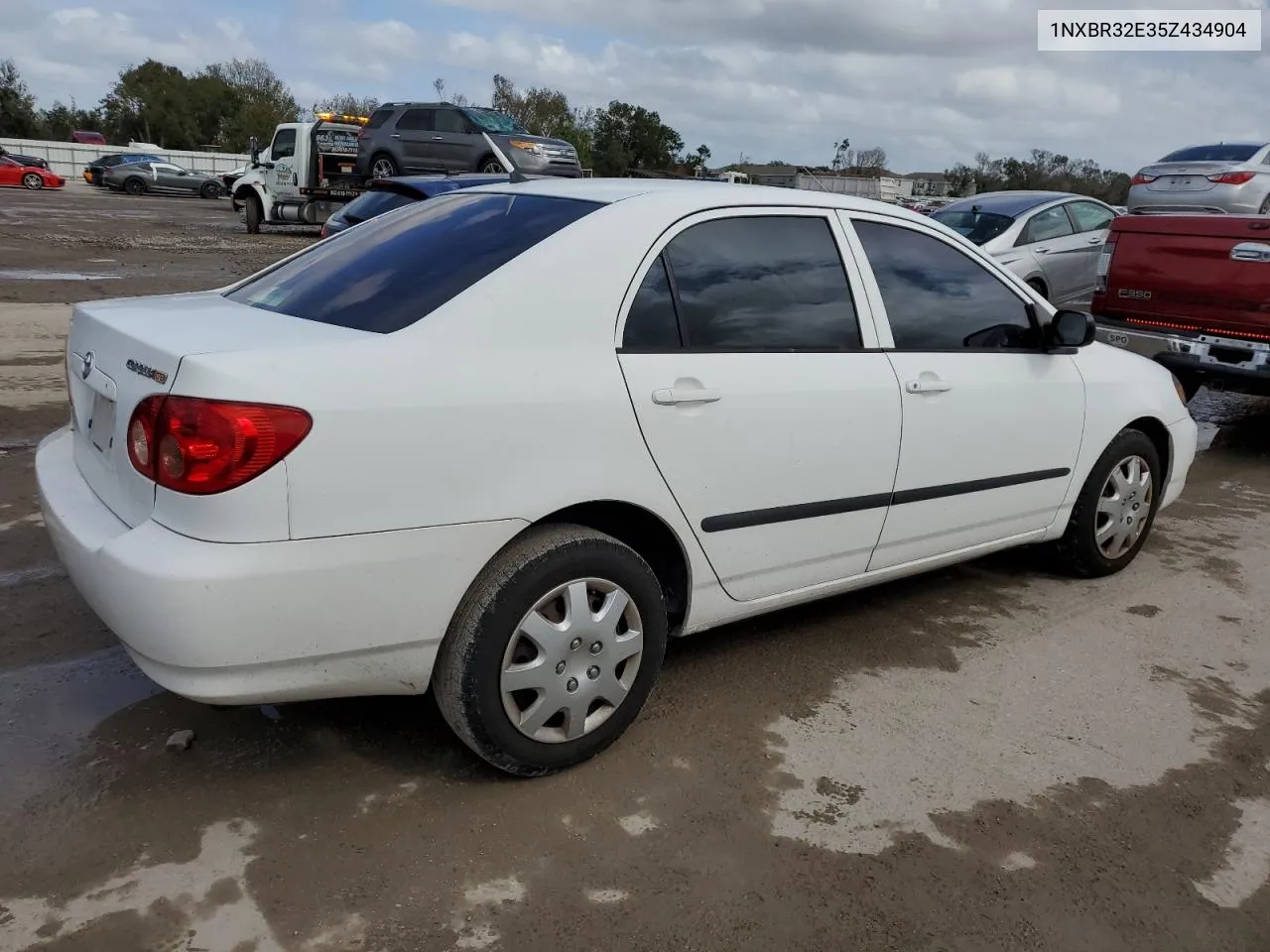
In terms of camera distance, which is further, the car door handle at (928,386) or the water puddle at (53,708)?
the car door handle at (928,386)

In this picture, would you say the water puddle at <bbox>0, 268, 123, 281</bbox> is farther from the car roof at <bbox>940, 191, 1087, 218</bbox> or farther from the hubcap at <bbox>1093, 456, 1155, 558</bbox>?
the hubcap at <bbox>1093, 456, 1155, 558</bbox>

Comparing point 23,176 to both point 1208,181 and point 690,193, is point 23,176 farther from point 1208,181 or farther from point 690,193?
point 690,193

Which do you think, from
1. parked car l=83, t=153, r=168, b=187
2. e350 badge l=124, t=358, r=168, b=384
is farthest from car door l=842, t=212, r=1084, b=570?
parked car l=83, t=153, r=168, b=187

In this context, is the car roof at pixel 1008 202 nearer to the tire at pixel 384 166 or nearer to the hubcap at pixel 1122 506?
the hubcap at pixel 1122 506

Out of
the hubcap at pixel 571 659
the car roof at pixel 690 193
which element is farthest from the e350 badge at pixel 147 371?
the car roof at pixel 690 193

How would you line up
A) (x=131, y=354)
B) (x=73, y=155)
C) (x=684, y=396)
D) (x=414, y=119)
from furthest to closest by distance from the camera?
(x=73, y=155)
(x=414, y=119)
(x=684, y=396)
(x=131, y=354)

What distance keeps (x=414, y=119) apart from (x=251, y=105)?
58.4 m

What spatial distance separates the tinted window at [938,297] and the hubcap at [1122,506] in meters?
0.93

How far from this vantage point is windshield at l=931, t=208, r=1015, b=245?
10.6 metres

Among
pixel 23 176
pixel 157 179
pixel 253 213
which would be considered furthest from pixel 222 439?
pixel 157 179

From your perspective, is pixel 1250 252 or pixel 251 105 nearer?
pixel 1250 252

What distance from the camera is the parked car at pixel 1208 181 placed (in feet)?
41.5

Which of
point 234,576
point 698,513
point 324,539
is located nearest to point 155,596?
point 234,576

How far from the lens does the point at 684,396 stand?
3.02m
